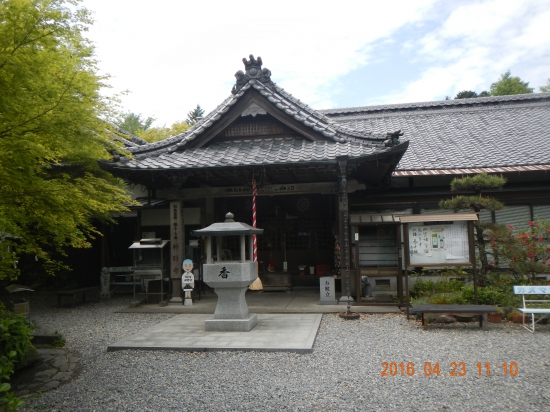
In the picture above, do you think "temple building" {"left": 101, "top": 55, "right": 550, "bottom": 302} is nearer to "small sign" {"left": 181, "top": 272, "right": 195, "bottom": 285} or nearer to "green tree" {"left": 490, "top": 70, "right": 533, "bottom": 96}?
"small sign" {"left": 181, "top": 272, "right": 195, "bottom": 285}

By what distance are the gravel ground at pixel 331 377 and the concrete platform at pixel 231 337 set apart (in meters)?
0.17

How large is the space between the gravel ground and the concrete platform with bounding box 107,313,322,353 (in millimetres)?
170

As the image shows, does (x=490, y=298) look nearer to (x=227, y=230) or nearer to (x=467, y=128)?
(x=227, y=230)

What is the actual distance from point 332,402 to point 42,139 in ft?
15.4

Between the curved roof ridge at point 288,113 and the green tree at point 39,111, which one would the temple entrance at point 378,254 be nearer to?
the curved roof ridge at point 288,113

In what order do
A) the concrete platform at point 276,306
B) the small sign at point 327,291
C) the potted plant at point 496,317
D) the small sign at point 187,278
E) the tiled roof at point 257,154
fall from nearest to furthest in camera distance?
the potted plant at point 496,317 < the tiled roof at point 257,154 < the concrete platform at point 276,306 < the small sign at point 327,291 < the small sign at point 187,278

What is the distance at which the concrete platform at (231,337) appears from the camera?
23.3ft

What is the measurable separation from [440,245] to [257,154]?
4.99 m

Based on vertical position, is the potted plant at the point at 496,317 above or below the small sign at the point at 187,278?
below

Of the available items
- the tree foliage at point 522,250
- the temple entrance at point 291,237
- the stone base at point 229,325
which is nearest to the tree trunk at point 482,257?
the tree foliage at point 522,250

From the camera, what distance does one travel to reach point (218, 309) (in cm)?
856

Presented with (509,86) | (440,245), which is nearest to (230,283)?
(440,245)

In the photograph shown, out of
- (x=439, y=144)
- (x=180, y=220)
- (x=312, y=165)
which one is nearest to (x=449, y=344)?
(x=312, y=165)

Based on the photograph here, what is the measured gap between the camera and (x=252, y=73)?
491 inches
